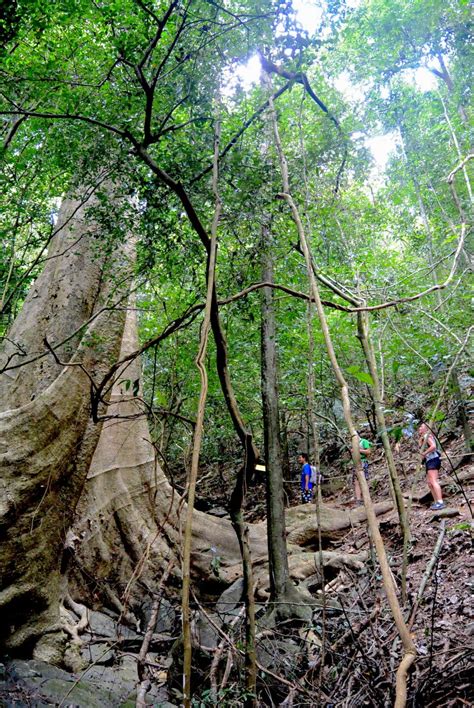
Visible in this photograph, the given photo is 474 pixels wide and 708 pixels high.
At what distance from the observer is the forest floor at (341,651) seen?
7.06 ft

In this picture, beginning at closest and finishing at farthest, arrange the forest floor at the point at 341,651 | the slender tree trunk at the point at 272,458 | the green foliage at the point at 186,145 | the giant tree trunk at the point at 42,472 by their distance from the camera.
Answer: the forest floor at the point at 341,651 → the green foliage at the point at 186,145 → the giant tree trunk at the point at 42,472 → the slender tree trunk at the point at 272,458

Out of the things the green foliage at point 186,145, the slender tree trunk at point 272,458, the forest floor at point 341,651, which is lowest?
the forest floor at point 341,651

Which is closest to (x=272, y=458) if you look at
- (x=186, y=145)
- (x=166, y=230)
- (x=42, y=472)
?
(x=42, y=472)

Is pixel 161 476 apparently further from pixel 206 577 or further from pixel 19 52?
pixel 19 52

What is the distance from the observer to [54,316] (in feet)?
19.6

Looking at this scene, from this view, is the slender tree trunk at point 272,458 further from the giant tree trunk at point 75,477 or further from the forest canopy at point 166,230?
the giant tree trunk at point 75,477

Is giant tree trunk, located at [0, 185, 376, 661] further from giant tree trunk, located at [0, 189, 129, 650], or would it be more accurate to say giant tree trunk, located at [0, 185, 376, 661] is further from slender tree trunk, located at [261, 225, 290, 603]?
slender tree trunk, located at [261, 225, 290, 603]

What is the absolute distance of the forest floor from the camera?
2150mm

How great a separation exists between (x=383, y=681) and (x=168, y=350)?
6.99m

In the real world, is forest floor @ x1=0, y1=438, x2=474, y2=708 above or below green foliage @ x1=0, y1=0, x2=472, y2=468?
below

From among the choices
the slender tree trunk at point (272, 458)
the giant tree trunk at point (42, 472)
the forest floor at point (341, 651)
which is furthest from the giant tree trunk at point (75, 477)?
the slender tree trunk at point (272, 458)

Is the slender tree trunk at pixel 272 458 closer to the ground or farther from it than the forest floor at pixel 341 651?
farther from it

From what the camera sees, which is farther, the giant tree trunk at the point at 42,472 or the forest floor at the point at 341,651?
the giant tree trunk at the point at 42,472

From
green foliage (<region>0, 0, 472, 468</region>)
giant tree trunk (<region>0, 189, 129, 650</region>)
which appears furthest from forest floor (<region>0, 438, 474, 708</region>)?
green foliage (<region>0, 0, 472, 468</region>)
